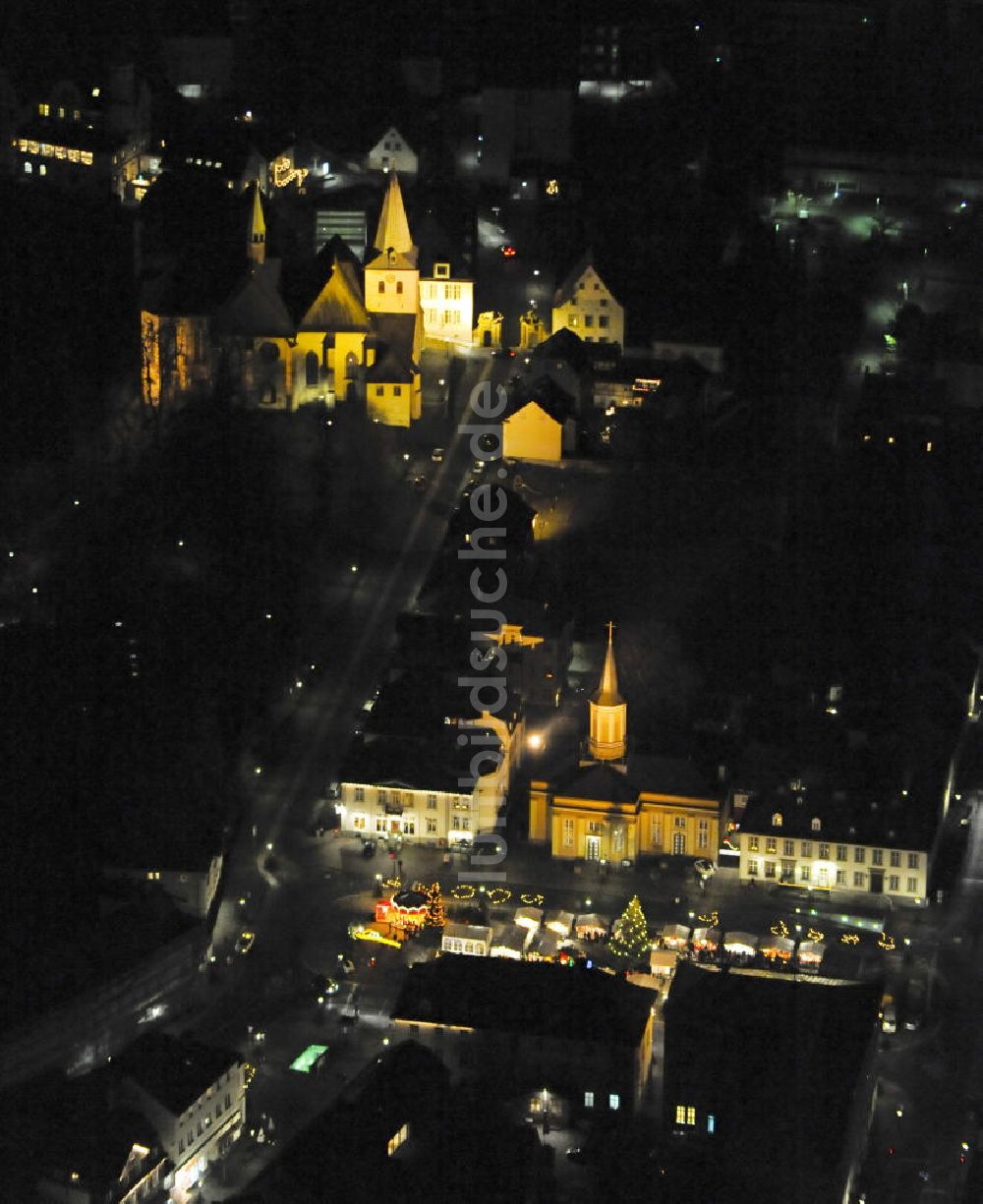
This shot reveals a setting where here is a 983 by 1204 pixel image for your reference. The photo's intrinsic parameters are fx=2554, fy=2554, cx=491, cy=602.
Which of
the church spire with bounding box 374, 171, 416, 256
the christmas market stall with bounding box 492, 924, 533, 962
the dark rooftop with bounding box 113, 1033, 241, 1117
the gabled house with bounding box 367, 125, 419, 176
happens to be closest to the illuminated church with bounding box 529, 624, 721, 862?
the christmas market stall with bounding box 492, 924, 533, 962

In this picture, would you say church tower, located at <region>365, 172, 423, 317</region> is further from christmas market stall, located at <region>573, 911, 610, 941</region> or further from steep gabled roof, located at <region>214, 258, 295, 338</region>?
christmas market stall, located at <region>573, 911, 610, 941</region>

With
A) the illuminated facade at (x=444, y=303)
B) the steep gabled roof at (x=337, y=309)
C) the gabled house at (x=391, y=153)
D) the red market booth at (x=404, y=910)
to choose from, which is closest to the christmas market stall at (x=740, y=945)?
the red market booth at (x=404, y=910)

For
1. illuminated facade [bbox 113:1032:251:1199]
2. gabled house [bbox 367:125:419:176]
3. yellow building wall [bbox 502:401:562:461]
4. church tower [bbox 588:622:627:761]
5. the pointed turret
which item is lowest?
illuminated facade [bbox 113:1032:251:1199]

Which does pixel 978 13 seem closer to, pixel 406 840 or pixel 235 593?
pixel 235 593

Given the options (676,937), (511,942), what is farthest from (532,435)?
(511,942)

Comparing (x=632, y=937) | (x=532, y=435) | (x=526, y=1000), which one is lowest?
(x=632, y=937)

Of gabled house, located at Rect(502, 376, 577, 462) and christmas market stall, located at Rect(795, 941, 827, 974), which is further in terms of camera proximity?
gabled house, located at Rect(502, 376, 577, 462)

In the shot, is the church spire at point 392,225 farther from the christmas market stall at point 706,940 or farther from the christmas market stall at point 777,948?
the christmas market stall at point 777,948

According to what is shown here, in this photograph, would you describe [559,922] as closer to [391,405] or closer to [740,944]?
[740,944]
